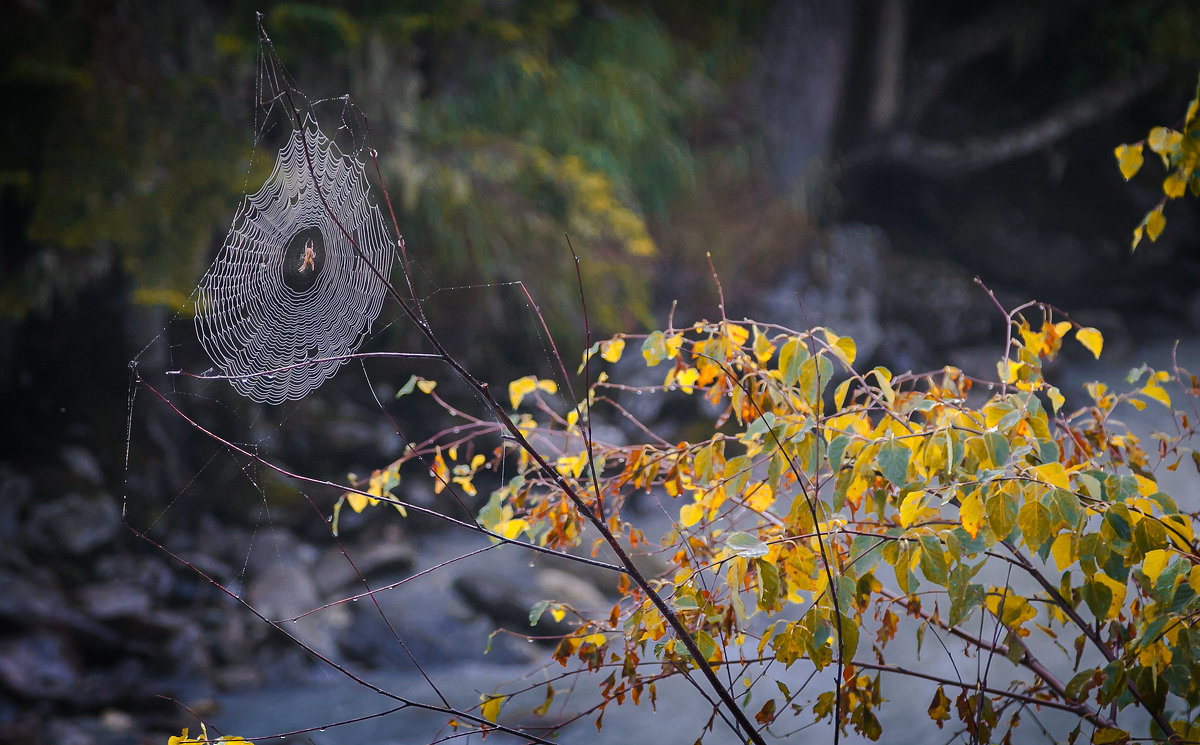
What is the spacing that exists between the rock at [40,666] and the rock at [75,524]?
0.56 m

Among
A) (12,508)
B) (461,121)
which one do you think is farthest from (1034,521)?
(461,121)

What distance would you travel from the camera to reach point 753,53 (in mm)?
7055

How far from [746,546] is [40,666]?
A: 3.72 m

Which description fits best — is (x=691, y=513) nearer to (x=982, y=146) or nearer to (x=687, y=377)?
(x=687, y=377)

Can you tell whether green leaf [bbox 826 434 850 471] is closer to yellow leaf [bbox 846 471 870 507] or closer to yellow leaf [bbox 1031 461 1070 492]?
yellow leaf [bbox 846 471 870 507]

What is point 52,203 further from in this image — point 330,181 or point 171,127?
point 330,181

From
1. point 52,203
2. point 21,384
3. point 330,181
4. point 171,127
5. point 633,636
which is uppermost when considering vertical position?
point 171,127

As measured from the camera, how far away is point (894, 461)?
837 millimetres

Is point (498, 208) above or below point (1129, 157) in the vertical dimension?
above

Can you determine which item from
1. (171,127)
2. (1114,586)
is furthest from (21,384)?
(1114,586)

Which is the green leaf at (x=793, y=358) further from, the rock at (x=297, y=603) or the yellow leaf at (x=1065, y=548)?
the rock at (x=297, y=603)

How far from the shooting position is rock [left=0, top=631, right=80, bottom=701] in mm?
3379

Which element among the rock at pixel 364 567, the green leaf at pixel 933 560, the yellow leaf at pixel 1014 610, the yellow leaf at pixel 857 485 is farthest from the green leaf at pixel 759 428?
the rock at pixel 364 567

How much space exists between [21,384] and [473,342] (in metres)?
2.60
